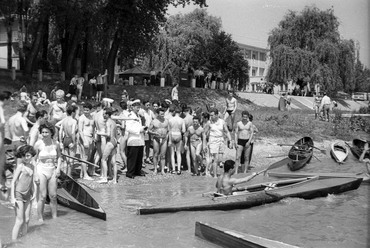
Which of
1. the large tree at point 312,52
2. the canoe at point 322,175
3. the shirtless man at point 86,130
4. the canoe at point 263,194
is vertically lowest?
the canoe at point 263,194

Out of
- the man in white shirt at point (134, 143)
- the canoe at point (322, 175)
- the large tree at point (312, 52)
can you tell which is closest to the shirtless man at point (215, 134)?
the canoe at point (322, 175)

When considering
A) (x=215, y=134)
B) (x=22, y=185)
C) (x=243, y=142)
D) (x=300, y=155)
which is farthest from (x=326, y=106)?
(x=22, y=185)

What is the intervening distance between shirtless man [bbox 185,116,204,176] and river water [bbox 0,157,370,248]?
2.04 metres

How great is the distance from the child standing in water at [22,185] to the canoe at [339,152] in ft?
35.2

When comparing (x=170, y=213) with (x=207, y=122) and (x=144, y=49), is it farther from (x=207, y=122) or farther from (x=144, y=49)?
(x=144, y=49)

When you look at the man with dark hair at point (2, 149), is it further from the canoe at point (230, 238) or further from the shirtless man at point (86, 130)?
the canoe at point (230, 238)

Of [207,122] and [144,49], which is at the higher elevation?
[144,49]

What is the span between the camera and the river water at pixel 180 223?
9.17m

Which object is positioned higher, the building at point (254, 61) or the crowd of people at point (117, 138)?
the building at point (254, 61)

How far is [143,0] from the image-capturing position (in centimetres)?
3316

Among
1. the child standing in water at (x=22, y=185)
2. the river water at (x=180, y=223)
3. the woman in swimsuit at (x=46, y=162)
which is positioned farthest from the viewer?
the woman in swimsuit at (x=46, y=162)

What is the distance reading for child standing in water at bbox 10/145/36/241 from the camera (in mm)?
8227

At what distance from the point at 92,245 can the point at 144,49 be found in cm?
2832

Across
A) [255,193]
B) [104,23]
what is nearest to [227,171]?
[255,193]
